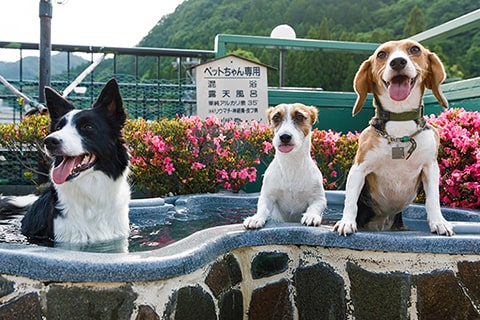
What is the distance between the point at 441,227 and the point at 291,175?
3.51ft

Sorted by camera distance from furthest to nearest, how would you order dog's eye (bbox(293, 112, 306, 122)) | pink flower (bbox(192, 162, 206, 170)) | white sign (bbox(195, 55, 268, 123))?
white sign (bbox(195, 55, 268, 123)) < pink flower (bbox(192, 162, 206, 170)) < dog's eye (bbox(293, 112, 306, 122))

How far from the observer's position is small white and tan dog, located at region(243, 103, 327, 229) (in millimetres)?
3123

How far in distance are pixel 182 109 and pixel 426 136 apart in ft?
17.9

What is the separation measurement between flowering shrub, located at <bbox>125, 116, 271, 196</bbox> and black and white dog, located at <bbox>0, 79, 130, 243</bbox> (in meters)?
1.93

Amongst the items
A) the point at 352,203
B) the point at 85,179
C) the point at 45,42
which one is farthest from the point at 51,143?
the point at 45,42

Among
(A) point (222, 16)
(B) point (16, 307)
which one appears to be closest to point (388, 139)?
(B) point (16, 307)

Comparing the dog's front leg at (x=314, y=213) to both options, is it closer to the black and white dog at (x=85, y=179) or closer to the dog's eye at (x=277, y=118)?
the dog's eye at (x=277, y=118)

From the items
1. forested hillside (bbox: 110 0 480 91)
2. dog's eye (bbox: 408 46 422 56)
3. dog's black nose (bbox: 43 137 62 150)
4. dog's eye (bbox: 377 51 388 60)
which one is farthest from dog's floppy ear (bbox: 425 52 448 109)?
forested hillside (bbox: 110 0 480 91)

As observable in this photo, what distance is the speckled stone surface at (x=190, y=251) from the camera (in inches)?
72.8

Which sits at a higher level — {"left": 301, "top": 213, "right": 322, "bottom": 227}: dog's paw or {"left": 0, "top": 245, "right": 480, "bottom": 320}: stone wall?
{"left": 301, "top": 213, "right": 322, "bottom": 227}: dog's paw

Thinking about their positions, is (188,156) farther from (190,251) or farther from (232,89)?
(190,251)

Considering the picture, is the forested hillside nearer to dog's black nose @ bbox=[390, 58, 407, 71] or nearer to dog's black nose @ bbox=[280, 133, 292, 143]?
dog's black nose @ bbox=[280, 133, 292, 143]

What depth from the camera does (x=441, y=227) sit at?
245 centimetres

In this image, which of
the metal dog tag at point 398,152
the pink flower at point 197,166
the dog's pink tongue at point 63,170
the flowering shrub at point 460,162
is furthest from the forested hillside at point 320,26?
the dog's pink tongue at point 63,170
